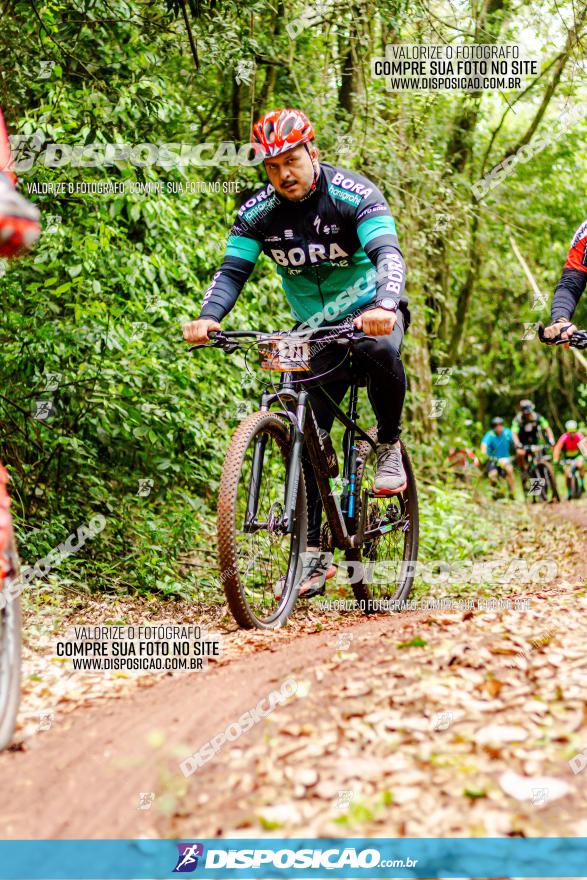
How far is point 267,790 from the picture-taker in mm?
2637

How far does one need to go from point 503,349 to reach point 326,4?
1613 cm

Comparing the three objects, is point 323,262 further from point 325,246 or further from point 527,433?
point 527,433

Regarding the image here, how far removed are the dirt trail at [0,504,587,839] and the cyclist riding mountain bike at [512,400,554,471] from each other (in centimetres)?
1610

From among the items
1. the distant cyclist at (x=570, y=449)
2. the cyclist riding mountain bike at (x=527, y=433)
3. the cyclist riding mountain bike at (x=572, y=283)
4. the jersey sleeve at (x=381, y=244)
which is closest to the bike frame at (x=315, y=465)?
the jersey sleeve at (x=381, y=244)

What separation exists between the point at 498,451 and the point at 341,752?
59.3ft

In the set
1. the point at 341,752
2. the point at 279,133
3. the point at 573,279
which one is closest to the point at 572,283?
the point at 573,279

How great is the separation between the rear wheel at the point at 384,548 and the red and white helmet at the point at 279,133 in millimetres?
1893

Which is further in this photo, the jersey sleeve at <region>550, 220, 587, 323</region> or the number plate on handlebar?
the jersey sleeve at <region>550, 220, 587, 323</region>

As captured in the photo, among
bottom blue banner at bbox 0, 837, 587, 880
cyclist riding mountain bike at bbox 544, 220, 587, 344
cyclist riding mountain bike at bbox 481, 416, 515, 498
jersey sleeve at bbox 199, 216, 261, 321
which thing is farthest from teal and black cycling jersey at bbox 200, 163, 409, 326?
cyclist riding mountain bike at bbox 481, 416, 515, 498

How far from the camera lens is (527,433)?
64.5 feet

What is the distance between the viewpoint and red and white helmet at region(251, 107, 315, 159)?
471 cm

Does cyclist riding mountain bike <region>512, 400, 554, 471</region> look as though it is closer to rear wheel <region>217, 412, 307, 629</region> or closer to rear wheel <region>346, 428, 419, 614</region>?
rear wheel <region>346, 428, 419, 614</region>

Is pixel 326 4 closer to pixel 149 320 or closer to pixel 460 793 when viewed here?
pixel 149 320

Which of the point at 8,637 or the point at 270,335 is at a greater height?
the point at 270,335
